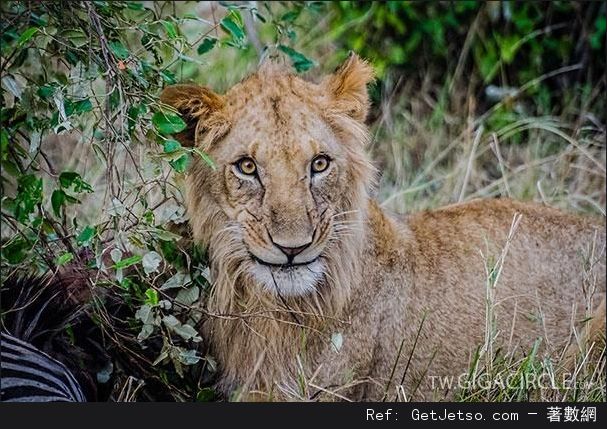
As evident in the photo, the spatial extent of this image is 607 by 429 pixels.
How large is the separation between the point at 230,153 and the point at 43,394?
0.94m

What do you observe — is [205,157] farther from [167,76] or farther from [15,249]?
[15,249]

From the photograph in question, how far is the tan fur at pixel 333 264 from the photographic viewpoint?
3.44 m

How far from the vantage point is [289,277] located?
3.47 m

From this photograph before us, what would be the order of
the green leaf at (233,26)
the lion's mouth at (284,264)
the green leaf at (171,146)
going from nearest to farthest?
the green leaf at (171,146)
the lion's mouth at (284,264)
the green leaf at (233,26)

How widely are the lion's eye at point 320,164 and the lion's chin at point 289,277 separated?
0.96 ft

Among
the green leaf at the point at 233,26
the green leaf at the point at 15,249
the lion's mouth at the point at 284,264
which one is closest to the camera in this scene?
the lion's mouth at the point at 284,264

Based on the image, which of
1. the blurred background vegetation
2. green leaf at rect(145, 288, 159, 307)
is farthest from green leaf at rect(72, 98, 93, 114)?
green leaf at rect(145, 288, 159, 307)

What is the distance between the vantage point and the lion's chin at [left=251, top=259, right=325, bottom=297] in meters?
3.45

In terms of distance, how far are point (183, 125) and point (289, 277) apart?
23.0 inches

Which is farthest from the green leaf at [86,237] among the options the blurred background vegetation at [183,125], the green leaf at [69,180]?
the green leaf at [69,180]

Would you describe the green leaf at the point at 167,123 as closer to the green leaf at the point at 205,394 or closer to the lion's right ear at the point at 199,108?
the lion's right ear at the point at 199,108

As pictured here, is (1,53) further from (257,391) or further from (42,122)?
(257,391)

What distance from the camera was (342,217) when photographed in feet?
11.8

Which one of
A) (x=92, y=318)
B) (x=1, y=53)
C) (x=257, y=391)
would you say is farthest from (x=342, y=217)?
(x=1, y=53)
